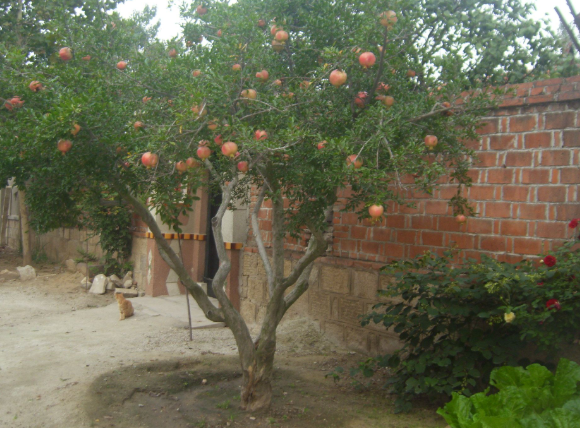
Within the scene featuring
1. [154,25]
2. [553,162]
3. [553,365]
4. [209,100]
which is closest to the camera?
[209,100]

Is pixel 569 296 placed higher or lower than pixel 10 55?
lower

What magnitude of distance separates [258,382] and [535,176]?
107 inches

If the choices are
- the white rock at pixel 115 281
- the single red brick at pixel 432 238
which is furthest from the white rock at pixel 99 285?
the single red brick at pixel 432 238

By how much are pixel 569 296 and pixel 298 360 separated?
9.84 feet

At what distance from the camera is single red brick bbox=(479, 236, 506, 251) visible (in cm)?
446

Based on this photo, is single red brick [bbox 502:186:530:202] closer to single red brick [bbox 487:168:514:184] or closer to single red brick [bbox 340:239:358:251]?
single red brick [bbox 487:168:514:184]

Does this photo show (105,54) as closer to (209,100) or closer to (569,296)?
(209,100)

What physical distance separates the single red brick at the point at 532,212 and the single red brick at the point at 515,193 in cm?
6

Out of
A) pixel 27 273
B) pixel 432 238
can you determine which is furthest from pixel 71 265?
pixel 432 238

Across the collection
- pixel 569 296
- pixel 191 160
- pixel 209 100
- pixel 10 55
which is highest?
pixel 10 55

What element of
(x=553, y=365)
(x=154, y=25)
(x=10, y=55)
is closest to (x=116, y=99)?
(x=10, y=55)

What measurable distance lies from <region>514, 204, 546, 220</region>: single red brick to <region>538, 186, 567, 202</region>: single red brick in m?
0.06

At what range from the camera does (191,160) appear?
140 inches

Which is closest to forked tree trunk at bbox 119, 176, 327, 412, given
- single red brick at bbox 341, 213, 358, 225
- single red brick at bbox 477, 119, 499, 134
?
single red brick at bbox 341, 213, 358, 225
